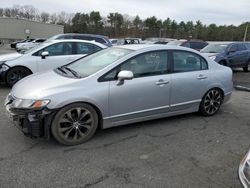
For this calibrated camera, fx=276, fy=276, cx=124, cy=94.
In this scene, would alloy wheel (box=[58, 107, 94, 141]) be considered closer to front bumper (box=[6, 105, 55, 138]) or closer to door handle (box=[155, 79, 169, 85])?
front bumper (box=[6, 105, 55, 138])

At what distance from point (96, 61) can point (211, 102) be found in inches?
97.2

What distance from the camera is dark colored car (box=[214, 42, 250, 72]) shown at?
1236 cm

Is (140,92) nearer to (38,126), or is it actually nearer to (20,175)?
(38,126)

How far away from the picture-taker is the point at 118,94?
426 cm

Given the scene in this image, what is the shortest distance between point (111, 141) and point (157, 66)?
5.02 feet

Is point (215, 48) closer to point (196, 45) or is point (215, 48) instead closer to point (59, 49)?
point (196, 45)

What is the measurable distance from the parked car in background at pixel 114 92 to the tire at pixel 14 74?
3278 millimetres

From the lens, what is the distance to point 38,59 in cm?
789

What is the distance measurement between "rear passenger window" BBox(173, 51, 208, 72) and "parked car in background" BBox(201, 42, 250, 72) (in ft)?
22.8

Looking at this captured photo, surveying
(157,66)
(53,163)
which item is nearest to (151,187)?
(53,163)

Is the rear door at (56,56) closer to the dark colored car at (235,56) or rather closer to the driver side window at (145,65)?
the driver side window at (145,65)

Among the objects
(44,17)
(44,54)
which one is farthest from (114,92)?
(44,17)

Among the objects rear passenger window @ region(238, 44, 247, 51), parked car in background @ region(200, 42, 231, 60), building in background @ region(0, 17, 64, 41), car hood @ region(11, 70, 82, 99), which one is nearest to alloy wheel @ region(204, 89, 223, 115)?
car hood @ region(11, 70, 82, 99)

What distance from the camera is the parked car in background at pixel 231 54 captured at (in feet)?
40.4
